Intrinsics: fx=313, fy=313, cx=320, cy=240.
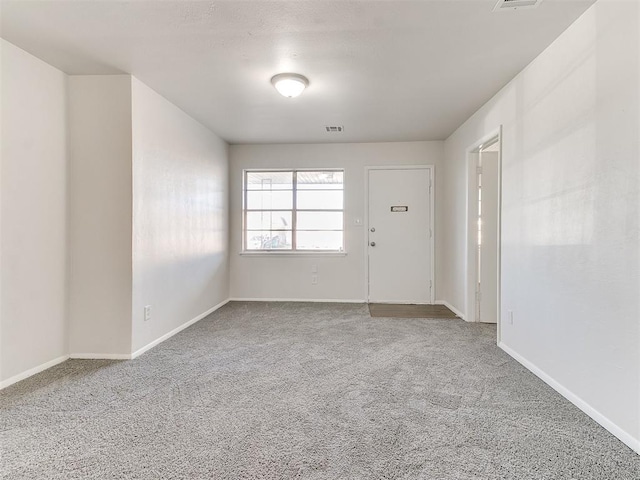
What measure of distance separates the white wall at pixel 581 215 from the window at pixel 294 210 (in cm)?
251

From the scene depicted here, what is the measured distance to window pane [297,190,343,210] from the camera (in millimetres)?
4848

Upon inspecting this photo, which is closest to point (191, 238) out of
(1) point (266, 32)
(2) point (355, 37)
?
(1) point (266, 32)

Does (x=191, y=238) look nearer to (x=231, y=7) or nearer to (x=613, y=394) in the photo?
(x=231, y=7)

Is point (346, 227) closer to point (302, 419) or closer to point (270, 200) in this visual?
point (270, 200)

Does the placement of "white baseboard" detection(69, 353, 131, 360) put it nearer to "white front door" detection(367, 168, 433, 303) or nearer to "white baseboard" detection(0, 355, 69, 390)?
"white baseboard" detection(0, 355, 69, 390)

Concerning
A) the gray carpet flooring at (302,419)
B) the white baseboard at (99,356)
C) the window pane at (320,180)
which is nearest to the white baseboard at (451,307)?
the gray carpet flooring at (302,419)

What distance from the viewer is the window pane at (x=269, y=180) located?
490 centimetres

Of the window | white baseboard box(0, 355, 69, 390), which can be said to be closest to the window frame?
the window

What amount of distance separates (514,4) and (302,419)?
265 centimetres

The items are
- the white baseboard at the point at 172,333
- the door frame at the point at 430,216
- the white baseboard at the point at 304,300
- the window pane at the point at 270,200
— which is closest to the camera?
the white baseboard at the point at 172,333

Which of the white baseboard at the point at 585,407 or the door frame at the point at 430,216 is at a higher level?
the door frame at the point at 430,216

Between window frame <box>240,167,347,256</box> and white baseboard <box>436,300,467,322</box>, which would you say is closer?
white baseboard <box>436,300,467,322</box>

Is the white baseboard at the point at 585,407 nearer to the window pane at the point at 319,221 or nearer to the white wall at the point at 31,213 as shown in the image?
the window pane at the point at 319,221

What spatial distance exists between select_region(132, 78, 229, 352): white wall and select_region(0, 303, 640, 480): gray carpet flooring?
499mm
